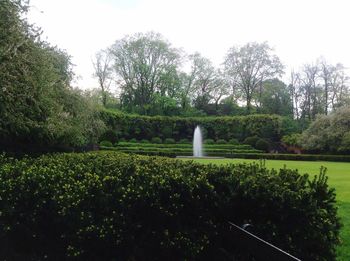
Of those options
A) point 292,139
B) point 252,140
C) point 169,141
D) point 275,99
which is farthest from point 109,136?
point 275,99

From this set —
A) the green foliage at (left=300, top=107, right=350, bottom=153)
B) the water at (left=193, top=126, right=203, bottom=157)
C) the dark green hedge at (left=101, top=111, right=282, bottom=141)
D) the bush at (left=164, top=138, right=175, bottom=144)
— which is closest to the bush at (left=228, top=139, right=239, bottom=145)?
the dark green hedge at (left=101, top=111, right=282, bottom=141)

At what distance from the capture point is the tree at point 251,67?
4862 centimetres

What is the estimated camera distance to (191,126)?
4416cm

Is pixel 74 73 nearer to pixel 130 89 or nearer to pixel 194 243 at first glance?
pixel 194 243

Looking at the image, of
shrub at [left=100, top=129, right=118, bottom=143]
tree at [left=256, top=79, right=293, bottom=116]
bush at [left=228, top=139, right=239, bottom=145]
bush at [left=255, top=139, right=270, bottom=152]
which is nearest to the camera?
shrub at [left=100, top=129, right=118, bottom=143]

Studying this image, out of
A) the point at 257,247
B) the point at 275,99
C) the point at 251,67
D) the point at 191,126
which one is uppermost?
the point at 251,67

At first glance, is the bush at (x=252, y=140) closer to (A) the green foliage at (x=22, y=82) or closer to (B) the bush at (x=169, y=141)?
(B) the bush at (x=169, y=141)

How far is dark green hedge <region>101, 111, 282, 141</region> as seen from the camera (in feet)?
132

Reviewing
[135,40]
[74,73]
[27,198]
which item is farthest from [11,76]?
[135,40]

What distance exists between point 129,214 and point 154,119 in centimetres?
4000

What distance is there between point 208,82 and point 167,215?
48.5 m

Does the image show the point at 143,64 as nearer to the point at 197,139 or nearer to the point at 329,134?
the point at 197,139

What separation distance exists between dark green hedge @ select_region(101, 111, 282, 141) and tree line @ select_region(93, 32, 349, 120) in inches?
210

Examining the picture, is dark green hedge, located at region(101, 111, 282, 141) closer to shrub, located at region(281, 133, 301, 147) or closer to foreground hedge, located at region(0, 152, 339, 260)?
shrub, located at region(281, 133, 301, 147)
